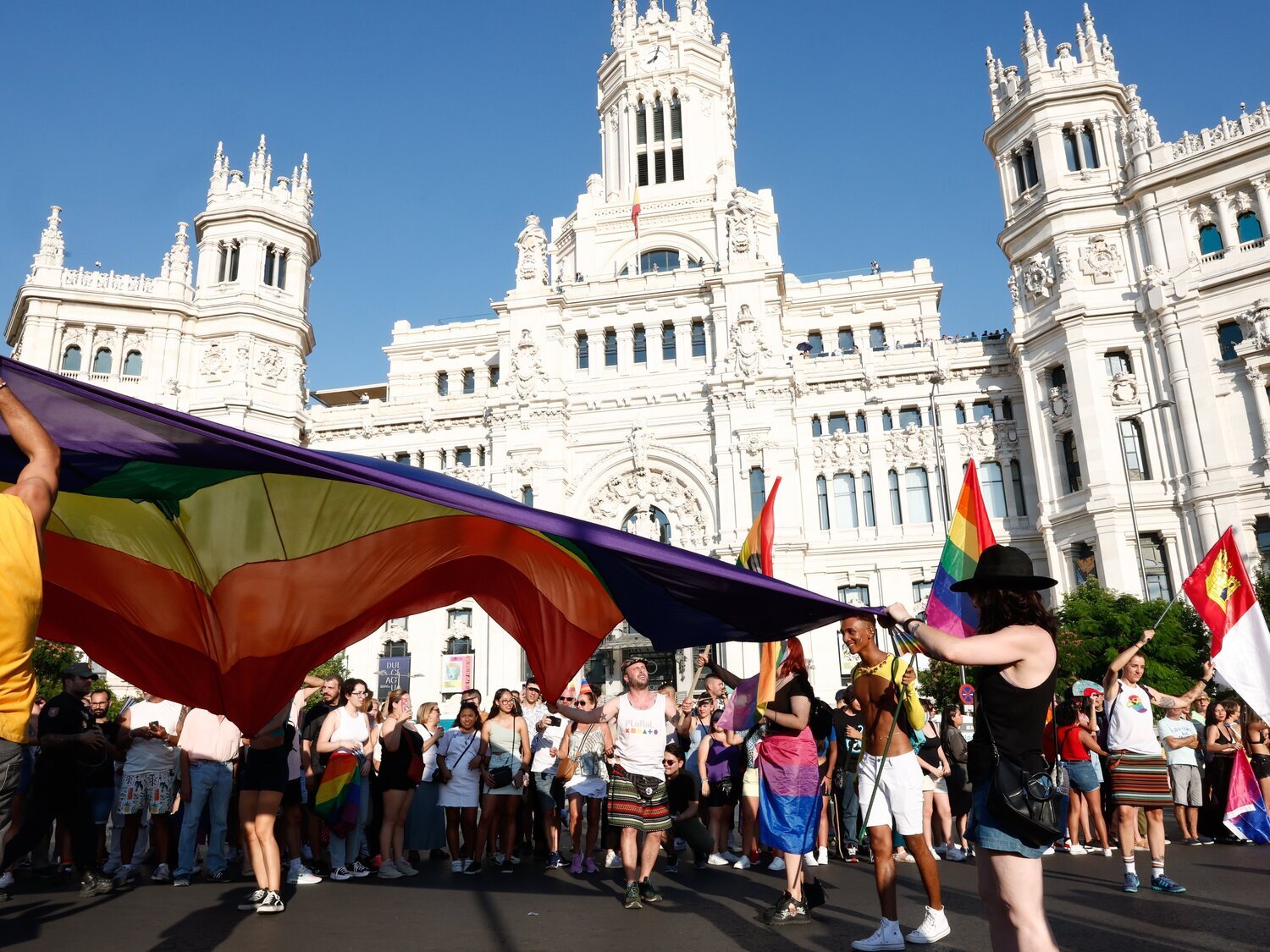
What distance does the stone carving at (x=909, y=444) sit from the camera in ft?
133

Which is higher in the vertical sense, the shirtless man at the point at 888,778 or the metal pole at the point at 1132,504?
the metal pole at the point at 1132,504

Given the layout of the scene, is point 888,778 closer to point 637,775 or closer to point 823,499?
point 637,775

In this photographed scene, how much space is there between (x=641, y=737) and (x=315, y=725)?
Answer: 428 centimetres

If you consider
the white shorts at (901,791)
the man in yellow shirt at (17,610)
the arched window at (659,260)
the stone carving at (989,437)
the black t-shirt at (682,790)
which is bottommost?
the black t-shirt at (682,790)

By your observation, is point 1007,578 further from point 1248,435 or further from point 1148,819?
point 1248,435

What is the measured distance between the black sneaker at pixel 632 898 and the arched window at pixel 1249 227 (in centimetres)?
3607

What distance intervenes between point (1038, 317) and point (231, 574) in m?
37.1

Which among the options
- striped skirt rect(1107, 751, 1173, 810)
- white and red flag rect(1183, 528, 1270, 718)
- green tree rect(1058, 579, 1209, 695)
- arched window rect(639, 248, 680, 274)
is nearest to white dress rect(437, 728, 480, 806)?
striped skirt rect(1107, 751, 1173, 810)

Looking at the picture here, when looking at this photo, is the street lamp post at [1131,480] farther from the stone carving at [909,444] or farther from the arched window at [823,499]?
the arched window at [823,499]

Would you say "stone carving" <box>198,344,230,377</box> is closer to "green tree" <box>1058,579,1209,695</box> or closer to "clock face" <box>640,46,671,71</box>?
"clock face" <box>640,46,671,71</box>

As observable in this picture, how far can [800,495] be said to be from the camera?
40.2 m

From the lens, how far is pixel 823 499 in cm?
4119

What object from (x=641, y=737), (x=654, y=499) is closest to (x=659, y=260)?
(x=654, y=499)

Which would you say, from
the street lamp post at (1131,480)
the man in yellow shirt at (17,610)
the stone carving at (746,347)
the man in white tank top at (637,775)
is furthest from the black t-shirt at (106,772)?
the stone carving at (746,347)
